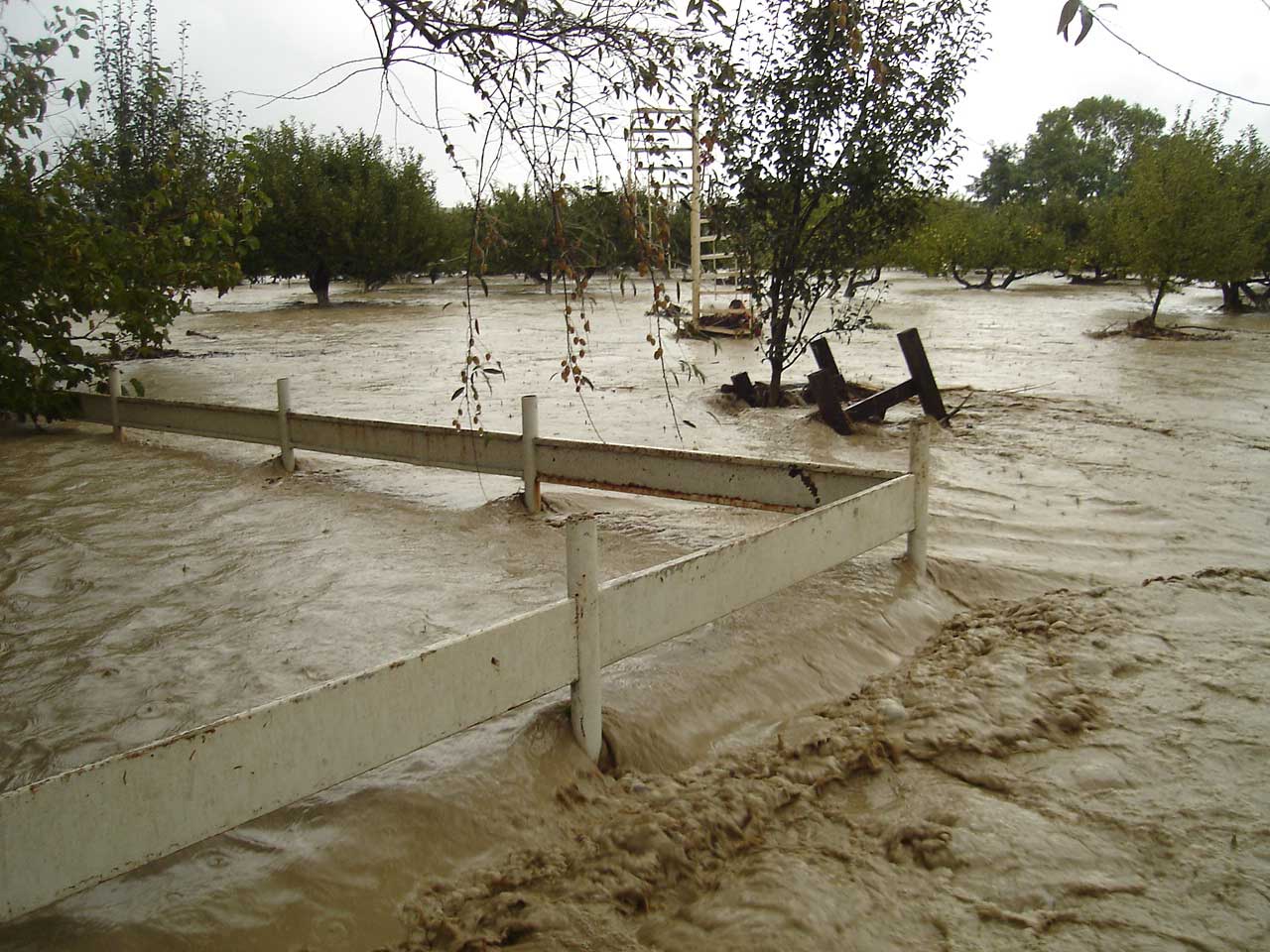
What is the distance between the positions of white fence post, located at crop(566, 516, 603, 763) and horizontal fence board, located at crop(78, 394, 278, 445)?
5.32 m

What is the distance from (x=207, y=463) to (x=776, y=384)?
19.3ft

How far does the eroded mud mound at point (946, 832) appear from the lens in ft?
8.73

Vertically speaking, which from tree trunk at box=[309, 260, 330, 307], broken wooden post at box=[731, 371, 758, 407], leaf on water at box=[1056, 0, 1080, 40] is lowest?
broken wooden post at box=[731, 371, 758, 407]

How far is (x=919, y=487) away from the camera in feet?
16.9

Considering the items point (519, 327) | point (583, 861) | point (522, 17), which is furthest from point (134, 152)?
point (583, 861)

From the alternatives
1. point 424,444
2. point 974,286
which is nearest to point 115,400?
point 424,444

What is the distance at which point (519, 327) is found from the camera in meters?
21.7

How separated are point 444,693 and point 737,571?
1.41 meters

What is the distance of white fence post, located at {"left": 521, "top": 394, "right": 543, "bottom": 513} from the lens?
20.8 feet

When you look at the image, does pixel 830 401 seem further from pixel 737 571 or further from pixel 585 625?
pixel 585 625

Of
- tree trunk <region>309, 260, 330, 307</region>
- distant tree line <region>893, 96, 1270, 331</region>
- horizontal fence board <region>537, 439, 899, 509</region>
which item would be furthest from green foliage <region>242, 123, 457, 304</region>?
horizontal fence board <region>537, 439, 899, 509</region>

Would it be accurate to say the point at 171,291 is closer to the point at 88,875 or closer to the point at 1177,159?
the point at 88,875

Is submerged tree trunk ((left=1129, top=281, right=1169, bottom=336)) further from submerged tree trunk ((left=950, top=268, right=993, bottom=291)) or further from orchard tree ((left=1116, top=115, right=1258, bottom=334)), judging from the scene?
submerged tree trunk ((left=950, top=268, right=993, bottom=291))

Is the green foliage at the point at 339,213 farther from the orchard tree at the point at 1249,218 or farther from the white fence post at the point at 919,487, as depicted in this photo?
the white fence post at the point at 919,487
